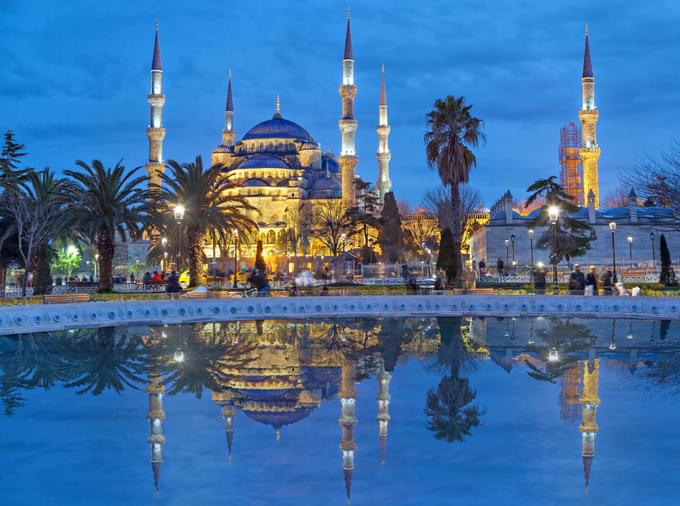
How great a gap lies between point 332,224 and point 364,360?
45.3m

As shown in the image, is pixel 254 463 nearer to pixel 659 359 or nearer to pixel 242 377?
pixel 242 377

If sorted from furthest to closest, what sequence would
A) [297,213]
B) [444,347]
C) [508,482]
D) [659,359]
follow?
[297,213]
[444,347]
[659,359]
[508,482]

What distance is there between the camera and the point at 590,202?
4038 cm

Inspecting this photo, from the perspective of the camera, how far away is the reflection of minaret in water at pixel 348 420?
5.27 metres

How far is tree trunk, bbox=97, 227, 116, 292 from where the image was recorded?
22.9 meters

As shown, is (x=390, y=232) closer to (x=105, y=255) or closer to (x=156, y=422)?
(x=105, y=255)

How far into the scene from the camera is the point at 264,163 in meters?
75.4

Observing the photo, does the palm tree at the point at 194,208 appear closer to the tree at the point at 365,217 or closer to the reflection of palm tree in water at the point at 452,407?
the reflection of palm tree in water at the point at 452,407

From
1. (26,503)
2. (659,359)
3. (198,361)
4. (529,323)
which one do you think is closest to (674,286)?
(529,323)

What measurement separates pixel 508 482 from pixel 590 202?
124 ft

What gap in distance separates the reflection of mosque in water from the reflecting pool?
0.04 m

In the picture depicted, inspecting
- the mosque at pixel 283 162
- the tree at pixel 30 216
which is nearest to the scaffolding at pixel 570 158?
the mosque at pixel 283 162

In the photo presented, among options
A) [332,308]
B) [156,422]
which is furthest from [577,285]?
[156,422]

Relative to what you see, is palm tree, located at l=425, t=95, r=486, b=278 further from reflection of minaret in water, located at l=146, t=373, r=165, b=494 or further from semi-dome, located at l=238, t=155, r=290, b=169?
semi-dome, located at l=238, t=155, r=290, b=169
